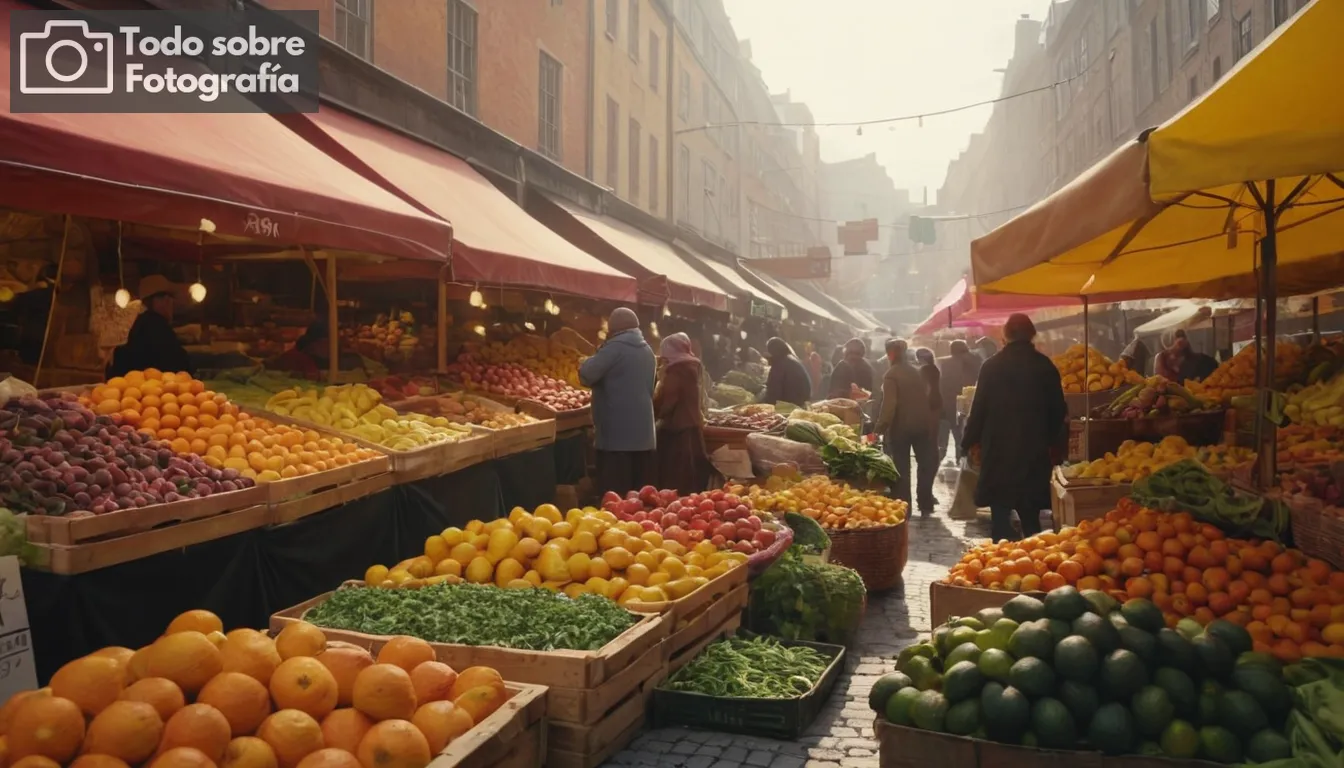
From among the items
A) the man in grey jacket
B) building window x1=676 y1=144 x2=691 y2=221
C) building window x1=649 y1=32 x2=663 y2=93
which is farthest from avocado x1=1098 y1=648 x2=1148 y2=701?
building window x1=676 y1=144 x2=691 y2=221

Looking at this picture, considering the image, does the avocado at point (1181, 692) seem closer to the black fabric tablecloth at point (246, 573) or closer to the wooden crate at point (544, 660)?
the wooden crate at point (544, 660)

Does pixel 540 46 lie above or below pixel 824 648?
above

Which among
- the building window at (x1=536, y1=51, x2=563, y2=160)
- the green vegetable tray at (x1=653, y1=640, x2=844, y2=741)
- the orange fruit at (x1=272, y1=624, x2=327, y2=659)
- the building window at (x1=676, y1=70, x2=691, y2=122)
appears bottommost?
the green vegetable tray at (x1=653, y1=640, x2=844, y2=741)

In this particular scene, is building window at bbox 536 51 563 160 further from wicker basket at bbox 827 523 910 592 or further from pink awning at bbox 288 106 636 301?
wicker basket at bbox 827 523 910 592

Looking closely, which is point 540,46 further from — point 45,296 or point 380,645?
point 380,645

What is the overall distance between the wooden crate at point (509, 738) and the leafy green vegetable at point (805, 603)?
254 centimetres

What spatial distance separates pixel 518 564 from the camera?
15.9 feet

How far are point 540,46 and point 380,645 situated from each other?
1375 cm

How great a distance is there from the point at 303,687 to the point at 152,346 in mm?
5667

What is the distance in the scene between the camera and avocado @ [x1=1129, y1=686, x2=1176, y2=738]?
3236mm

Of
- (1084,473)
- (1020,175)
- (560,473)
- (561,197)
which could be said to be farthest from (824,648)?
(1020,175)

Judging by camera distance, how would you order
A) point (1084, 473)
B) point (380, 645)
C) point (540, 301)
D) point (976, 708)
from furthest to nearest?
1. point (540, 301)
2. point (1084, 473)
3. point (380, 645)
4. point (976, 708)

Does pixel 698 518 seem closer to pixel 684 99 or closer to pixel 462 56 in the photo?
pixel 462 56

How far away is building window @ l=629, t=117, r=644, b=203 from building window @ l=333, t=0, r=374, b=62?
10994 millimetres
